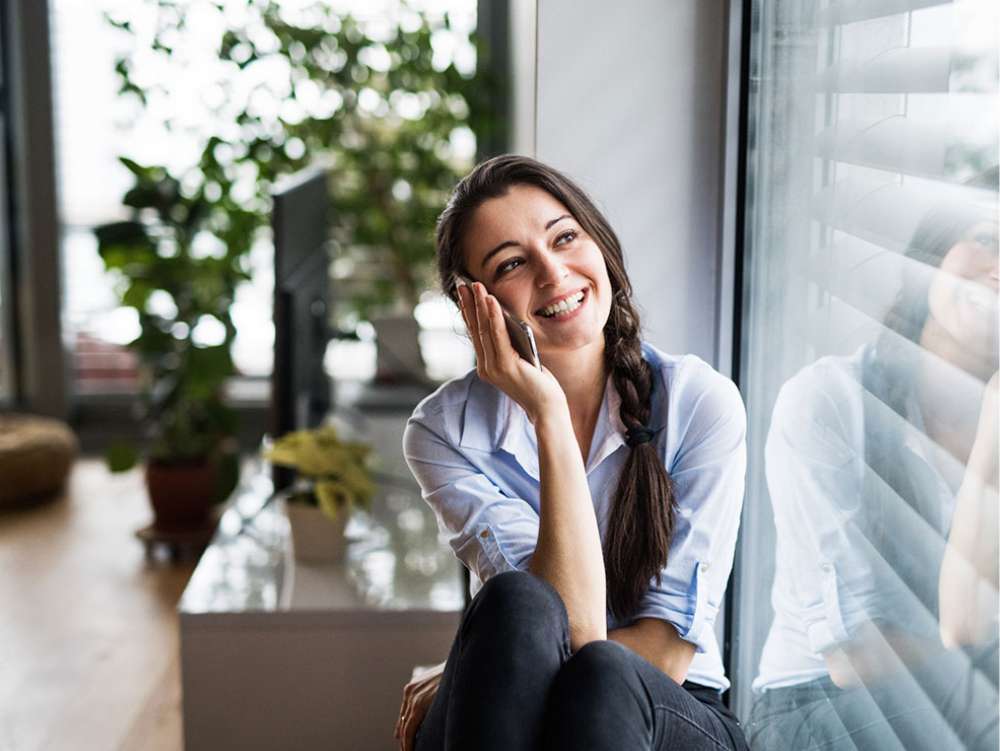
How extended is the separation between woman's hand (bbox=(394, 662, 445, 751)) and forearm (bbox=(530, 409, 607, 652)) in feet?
0.72

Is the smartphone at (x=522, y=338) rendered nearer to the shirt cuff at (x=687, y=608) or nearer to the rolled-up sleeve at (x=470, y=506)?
the rolled-up sleeve at (x=470, y=506)

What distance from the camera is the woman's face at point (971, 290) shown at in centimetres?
112

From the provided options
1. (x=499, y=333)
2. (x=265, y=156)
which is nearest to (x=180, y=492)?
(x=265, y=156)

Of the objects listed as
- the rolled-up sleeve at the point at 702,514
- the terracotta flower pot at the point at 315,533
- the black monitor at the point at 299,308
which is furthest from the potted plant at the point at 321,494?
the rolled-up sleeve at the point at 702,514

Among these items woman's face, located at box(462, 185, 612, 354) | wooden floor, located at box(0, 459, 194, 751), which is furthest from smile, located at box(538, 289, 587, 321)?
wooden floor, located at box(0, 459, 194, 751)

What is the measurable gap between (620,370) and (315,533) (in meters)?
0.97

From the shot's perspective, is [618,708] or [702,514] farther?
[702,514]

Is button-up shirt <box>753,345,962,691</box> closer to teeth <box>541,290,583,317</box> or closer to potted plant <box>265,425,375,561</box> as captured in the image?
teeth <box>541,290,583,317</box>

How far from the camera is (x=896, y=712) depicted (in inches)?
54.9

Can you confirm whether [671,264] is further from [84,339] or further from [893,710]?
[84,339]

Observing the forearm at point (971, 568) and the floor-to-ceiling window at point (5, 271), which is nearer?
the forearm at point (971, 568)

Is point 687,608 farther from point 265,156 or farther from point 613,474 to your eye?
point 265,156

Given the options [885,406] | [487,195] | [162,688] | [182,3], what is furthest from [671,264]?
[182,3]

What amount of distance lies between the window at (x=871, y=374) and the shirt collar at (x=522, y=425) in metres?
0.17
